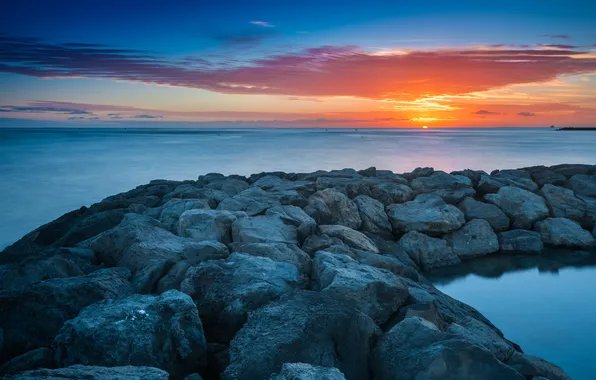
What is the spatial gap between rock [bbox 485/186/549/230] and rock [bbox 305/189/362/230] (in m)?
3.36

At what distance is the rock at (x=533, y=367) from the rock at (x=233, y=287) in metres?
2.03

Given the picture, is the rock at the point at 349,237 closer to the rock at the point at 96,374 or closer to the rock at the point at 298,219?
the rock at the point at 298,219

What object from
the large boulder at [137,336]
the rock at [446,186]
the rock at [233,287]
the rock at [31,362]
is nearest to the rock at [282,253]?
the rock at [233,287]

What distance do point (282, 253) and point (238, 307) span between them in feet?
4.14

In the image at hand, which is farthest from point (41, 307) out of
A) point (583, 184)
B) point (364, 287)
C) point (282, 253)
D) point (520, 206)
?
point (583, 184)

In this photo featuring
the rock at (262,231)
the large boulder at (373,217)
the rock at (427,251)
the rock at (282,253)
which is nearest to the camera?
the rock at (282,253)

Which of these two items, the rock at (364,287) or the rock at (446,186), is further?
the rock at (446,186)

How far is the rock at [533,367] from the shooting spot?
3510mm

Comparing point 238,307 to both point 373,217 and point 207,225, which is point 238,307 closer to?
point 207,225

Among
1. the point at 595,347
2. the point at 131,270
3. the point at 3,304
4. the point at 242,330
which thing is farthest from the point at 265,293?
the point at 595,347

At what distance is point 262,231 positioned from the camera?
5906 millimetres

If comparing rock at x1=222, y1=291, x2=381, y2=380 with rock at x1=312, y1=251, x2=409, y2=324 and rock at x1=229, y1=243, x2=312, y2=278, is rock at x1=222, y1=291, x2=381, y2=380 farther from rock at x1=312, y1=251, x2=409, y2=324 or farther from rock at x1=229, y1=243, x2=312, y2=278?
rock at x1=229, y1=243, x2=312, y2=278

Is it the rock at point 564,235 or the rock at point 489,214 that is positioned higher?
the rock at point 489,214

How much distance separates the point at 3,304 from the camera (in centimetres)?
361
